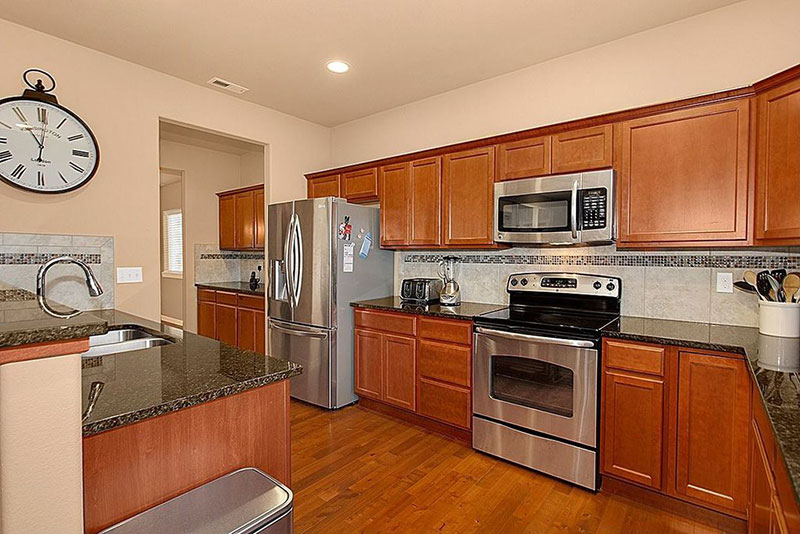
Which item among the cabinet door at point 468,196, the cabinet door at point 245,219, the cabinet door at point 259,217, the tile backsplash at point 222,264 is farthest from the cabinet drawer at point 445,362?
the tile backsplash at point 222,264

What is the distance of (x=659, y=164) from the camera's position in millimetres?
2326

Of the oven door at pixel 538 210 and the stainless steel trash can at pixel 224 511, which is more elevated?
the oven door at pixel 538 210

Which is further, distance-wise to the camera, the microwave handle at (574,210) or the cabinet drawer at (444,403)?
the cabinet drawer at (444,403)

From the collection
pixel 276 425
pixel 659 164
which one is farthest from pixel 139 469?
pixel 659 164

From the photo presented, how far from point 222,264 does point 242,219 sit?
94 centimetres

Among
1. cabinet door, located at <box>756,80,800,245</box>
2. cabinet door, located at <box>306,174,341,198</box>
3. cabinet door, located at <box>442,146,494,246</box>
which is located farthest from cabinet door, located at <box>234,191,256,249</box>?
cabinet door, located at <box>756,80,800,245</box>

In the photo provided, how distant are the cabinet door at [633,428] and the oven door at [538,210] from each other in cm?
88

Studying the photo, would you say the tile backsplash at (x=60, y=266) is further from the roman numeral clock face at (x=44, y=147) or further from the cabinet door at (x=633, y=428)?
the cabinet door at (x=633, y=428)

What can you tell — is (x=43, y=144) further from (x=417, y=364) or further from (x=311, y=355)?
(x=417, y=364)

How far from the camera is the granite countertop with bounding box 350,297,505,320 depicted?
9.57ft

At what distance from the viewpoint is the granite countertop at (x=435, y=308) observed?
292 cm

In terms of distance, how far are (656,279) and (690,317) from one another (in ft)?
0.93

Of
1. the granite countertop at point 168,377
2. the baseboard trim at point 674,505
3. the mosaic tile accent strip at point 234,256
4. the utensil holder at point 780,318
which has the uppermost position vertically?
the mosaic tile accent strip at point 234,256

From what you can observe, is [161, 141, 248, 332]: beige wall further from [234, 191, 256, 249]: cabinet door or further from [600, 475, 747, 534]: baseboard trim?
[600, 475, 747, 534]: baseboard trim
